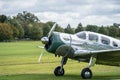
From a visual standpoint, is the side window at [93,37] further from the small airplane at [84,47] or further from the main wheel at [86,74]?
the main wheel at [86,74]

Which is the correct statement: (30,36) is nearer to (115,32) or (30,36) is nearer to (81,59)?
(115,32)

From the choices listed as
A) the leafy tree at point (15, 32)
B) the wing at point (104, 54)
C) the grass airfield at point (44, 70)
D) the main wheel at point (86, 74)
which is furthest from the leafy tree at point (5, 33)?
the main wheel at point (86, 74)

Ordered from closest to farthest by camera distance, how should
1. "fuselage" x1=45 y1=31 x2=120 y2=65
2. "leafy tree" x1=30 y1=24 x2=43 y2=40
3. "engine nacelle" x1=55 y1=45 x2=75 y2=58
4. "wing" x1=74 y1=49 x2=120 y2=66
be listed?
"wing" x1=74 y1=49 x2=120 y2=66
"engine nacelle" x1=55 y1=45 x2=75 y2=58
"fuselage" x1=45 y1=31 x2=120 y2=65
"leafy tree" x1=30 y1=24 x2=43 y2=40

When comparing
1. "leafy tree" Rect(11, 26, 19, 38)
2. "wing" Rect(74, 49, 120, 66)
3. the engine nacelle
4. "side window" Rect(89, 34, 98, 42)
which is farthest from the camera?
"leafy tree" Rect(11, 26, 19, 38)

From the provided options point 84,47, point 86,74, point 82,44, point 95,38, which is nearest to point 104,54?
point 95,38

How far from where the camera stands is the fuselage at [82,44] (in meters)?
22.2

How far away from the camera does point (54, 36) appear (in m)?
22.3

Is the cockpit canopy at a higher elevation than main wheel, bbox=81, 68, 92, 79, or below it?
higher

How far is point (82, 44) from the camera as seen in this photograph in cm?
2248

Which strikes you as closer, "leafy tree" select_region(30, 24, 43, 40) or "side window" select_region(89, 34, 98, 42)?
"side window" select_region(89, 34, 98, 42)

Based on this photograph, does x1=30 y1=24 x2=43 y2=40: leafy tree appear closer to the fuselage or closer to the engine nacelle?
the fuselage

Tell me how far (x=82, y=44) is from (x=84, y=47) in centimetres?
21

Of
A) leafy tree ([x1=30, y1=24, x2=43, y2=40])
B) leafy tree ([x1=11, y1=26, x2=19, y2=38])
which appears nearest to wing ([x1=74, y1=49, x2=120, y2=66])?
leafy tree ([x1=30, y1=24, x2=43, y2=40])

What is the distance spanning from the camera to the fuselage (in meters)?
22.2
